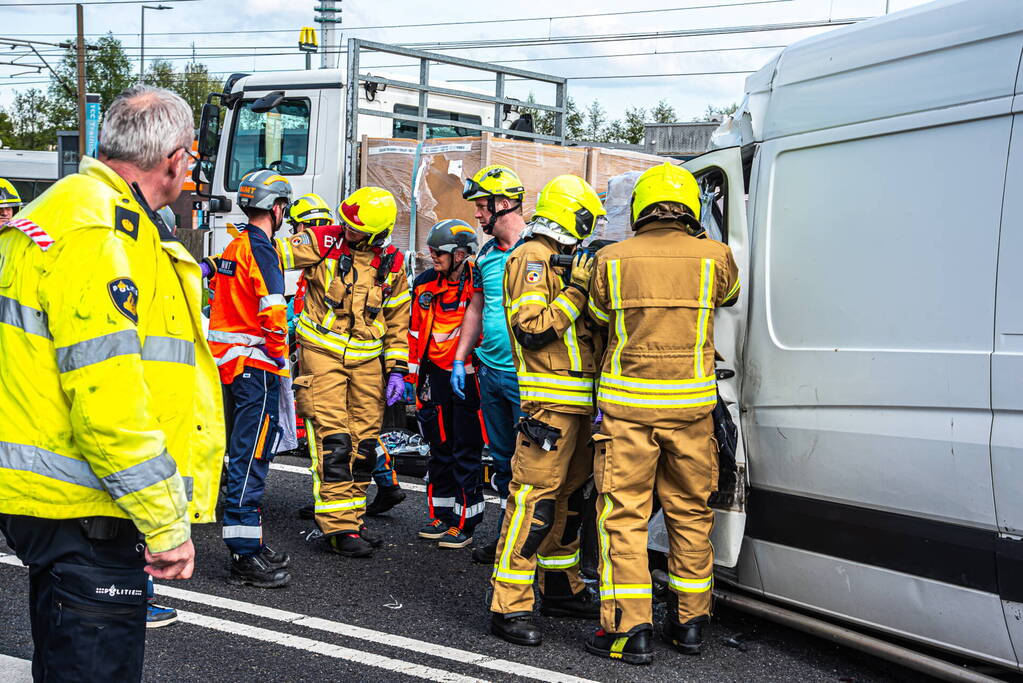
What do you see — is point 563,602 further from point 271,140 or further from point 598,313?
point 271,140

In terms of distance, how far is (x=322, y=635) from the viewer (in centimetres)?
445

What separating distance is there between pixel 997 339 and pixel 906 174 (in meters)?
0.68

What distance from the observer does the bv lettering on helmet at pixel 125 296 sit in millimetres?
2275

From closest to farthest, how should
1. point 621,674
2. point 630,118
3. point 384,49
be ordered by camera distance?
point 621,674 → point 384,49 → point 630,118

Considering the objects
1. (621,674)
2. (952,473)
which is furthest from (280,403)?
(952,473)

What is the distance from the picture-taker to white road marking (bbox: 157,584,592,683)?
4074 mm

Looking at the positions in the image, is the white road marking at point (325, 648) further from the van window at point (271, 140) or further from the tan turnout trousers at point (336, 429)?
the van window at point (271, 140)

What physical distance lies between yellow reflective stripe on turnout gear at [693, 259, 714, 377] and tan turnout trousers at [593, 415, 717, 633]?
9.2 inches

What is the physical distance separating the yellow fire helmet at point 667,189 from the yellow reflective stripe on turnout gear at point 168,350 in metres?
2.22

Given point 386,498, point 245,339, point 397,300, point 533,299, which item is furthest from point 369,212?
point 386,498

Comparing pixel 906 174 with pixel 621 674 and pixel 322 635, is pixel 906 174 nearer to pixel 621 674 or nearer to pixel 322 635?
pixel 621 674

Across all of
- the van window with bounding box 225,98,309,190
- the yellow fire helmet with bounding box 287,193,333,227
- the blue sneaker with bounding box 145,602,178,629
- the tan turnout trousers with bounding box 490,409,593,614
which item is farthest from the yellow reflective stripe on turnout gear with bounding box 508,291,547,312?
the van window with bounding box 225,98,309,190

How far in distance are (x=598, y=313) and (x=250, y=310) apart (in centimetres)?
193

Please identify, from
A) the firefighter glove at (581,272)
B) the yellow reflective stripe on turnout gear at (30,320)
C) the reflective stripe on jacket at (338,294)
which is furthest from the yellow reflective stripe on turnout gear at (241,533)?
the yellow reflective stripe on turnout gear at (30,320)
